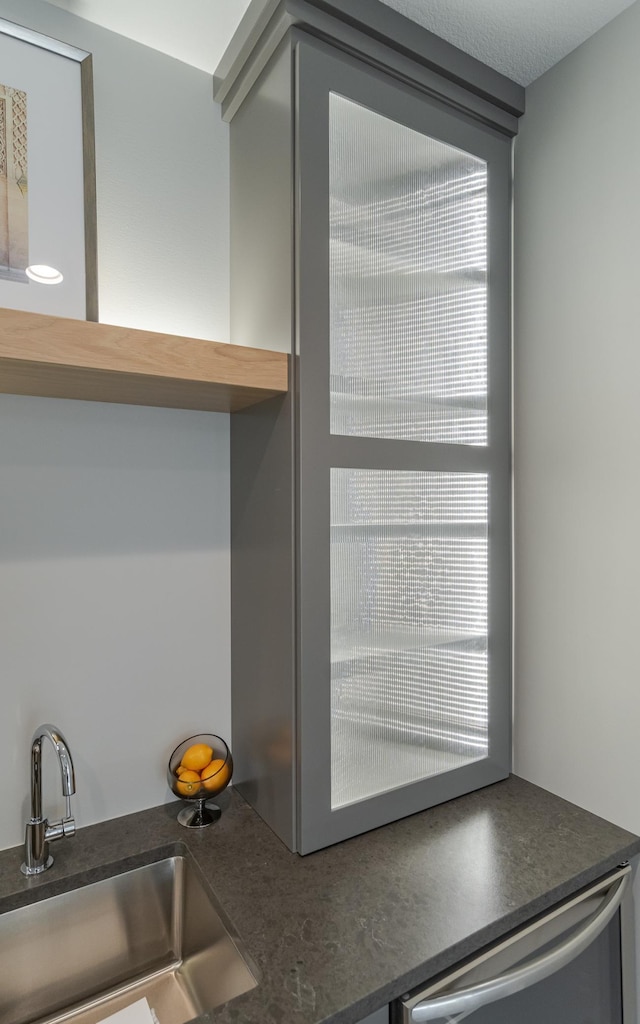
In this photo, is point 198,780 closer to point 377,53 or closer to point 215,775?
point 215,775

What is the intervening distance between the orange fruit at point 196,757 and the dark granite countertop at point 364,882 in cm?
12

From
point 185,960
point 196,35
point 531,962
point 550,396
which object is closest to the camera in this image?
point 531,962

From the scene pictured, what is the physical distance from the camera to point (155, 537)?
4.38 feet

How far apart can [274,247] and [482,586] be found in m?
0.90

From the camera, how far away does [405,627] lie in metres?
1.29

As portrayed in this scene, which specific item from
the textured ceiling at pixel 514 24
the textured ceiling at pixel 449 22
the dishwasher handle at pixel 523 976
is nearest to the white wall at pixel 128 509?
the textured ceiling at pixel 449 22

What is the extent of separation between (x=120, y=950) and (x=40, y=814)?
0.32m

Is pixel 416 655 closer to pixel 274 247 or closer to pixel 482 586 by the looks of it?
pixel 482 586

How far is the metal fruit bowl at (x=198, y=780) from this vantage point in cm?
125

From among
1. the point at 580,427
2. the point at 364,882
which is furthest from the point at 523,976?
the point at 580,427

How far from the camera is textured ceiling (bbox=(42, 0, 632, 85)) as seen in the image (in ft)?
4.00

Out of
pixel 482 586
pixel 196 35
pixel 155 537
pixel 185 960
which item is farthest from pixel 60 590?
pixel 196 35

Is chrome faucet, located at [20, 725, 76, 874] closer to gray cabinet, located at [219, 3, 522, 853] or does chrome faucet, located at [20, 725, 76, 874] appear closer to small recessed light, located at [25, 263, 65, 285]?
gray cabinet, located at [219, 3, 522, 853]

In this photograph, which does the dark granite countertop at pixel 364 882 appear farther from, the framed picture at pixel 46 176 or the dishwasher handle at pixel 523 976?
the framed picture at pixel 46 176
